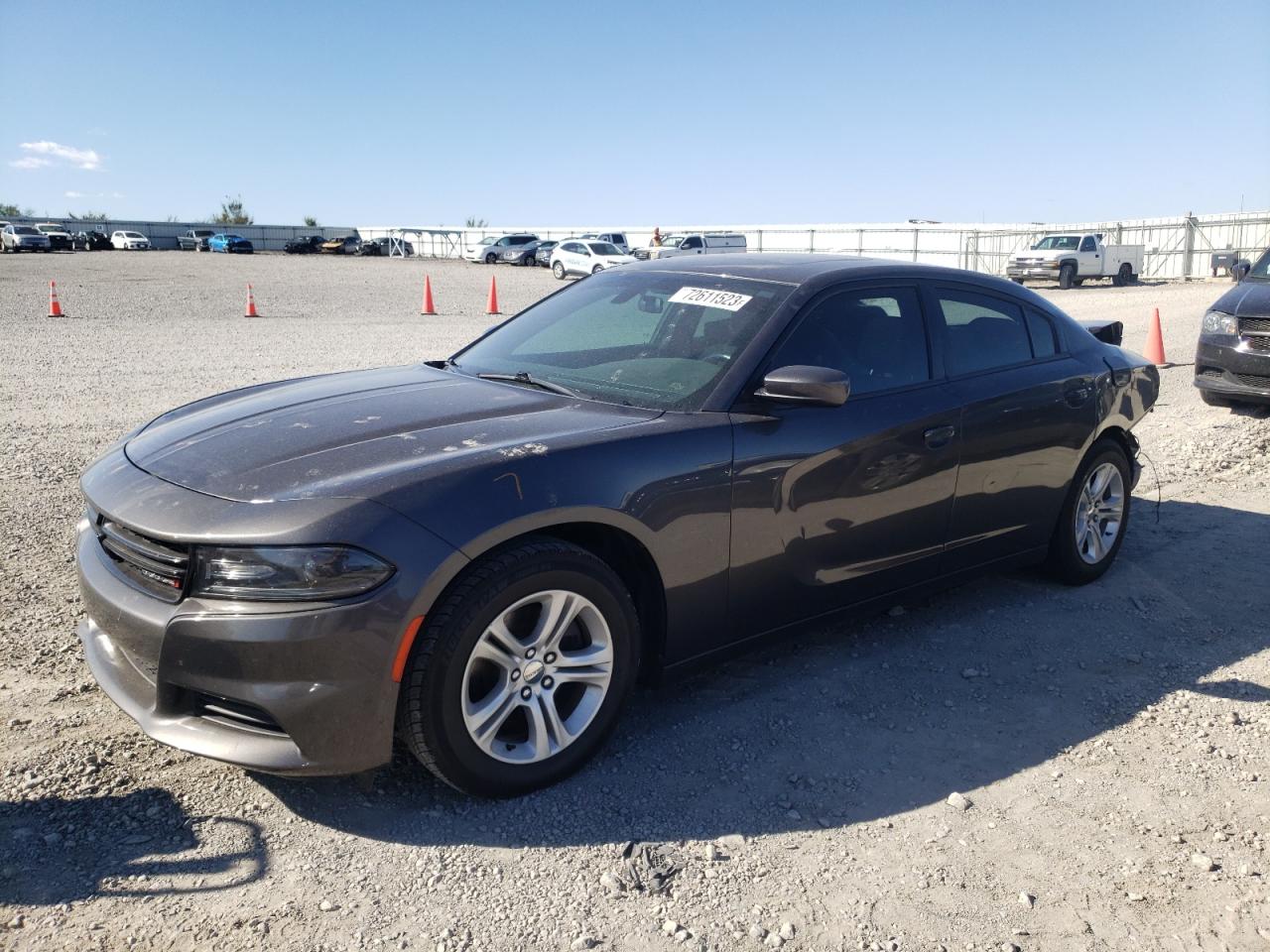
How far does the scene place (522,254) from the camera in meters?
52.9

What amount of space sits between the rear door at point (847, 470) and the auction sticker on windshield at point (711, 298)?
0.26m

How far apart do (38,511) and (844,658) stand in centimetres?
450

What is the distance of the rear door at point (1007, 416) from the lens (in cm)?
462

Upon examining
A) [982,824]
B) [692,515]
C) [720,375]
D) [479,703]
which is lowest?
[982,824]

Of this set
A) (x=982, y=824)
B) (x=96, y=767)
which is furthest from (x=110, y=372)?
(x=982, y=824)

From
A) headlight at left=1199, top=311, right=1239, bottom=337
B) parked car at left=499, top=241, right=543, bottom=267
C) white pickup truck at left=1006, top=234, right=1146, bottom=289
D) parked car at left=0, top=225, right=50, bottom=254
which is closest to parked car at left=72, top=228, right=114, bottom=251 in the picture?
parked car at left=0, top=225, right=50, bottom=254

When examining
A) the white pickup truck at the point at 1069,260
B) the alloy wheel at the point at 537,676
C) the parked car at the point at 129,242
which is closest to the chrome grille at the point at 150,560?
the alloy wheel at the point at 537,676

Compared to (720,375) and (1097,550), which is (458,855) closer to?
(720,375)

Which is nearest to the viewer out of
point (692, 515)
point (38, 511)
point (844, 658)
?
point (692, 515)

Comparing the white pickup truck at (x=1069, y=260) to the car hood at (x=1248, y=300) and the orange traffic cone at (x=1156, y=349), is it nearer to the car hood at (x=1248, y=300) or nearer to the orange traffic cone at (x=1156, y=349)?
the orange traffic cone at (x=1156, y=349)

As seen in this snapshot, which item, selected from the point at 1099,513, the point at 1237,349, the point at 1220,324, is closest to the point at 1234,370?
the point at 1237,349

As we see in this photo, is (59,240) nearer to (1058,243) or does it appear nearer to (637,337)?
(1058,243)

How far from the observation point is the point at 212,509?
9.91 ft

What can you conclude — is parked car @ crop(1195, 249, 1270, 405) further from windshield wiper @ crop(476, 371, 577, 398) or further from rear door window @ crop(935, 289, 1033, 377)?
windshield wiper @ crop(476, 371, 577, 398)
